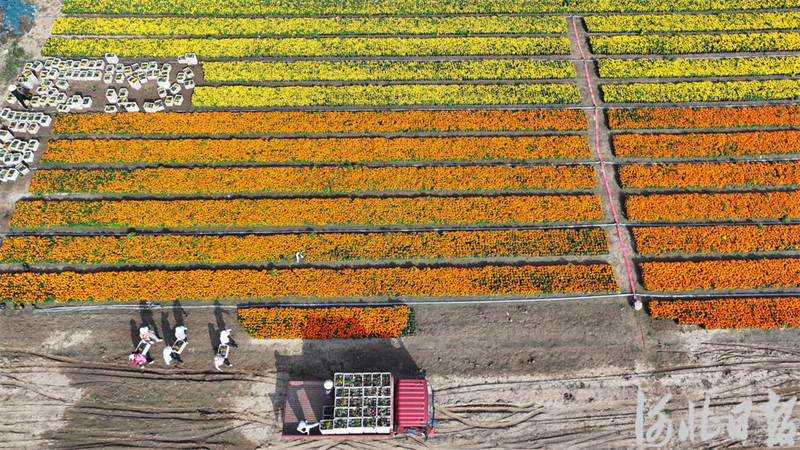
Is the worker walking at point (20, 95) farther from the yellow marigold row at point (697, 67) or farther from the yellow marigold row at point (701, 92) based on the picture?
the yellow marigold row at point (697, 67)

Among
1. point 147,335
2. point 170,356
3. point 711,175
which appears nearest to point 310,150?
point 147,335

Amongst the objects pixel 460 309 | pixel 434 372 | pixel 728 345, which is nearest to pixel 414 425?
pixel 434 372

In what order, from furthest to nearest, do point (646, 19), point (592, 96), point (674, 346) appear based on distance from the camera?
point (646, 19) < point (592, 96) < point (674, 346)

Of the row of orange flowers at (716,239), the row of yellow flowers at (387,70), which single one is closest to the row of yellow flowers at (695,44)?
the row of yellow flowers at (387,70)

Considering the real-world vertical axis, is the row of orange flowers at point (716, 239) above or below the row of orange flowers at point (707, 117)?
below

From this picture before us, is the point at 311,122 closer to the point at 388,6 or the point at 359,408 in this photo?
the point at 388,6

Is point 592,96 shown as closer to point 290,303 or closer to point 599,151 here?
point 599,151

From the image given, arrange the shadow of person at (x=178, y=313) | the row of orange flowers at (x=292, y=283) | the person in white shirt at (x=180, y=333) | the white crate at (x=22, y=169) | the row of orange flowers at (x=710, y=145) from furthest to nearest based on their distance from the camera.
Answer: the row of orange flowers at (x=710, y=145)
the white crate at (x=22, y=169)
the row of orange flowers at (x=292, y=283)
the shadow of person at (x=178, y=313)
the person in white shirt at (x=180, y=333)
